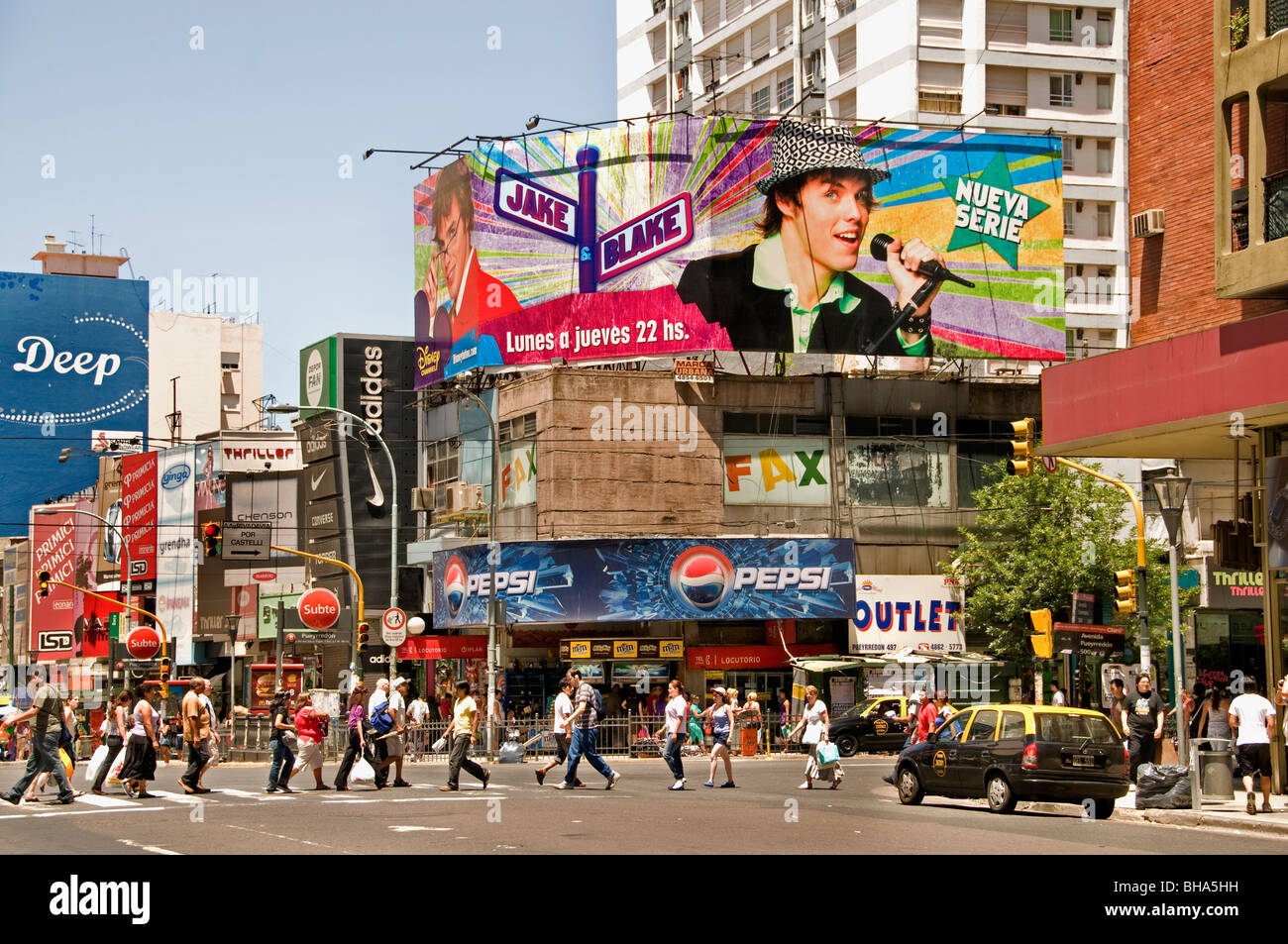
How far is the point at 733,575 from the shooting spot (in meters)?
46.1

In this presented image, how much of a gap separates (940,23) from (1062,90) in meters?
6.14

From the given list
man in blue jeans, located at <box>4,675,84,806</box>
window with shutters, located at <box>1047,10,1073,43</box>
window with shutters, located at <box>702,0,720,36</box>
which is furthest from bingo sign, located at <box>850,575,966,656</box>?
window with shutters, located at <box>702,0,720,36</box>

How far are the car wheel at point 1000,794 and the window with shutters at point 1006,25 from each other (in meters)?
49.3

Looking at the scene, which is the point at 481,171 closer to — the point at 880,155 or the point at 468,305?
the point at 468,305

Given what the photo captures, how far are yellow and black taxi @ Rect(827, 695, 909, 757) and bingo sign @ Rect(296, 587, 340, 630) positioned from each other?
13.6 m

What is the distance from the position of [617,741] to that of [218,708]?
Answer: 30215mm

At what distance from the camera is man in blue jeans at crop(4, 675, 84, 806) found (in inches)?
833

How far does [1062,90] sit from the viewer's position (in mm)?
66812

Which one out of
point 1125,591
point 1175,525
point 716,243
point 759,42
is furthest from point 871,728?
point 759,42

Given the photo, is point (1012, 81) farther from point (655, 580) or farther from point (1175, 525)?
point (1175, 525)

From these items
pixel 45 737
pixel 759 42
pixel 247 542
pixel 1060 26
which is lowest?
pixel 45 737

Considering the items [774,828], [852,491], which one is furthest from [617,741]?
[774,828]

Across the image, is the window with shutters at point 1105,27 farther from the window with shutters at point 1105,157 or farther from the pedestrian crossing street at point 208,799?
the pedestrian crossing street at point 208,799

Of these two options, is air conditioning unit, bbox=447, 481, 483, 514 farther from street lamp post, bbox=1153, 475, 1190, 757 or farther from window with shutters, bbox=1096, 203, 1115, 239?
window with shutters, bbox=1096, 203, 1115, 239
